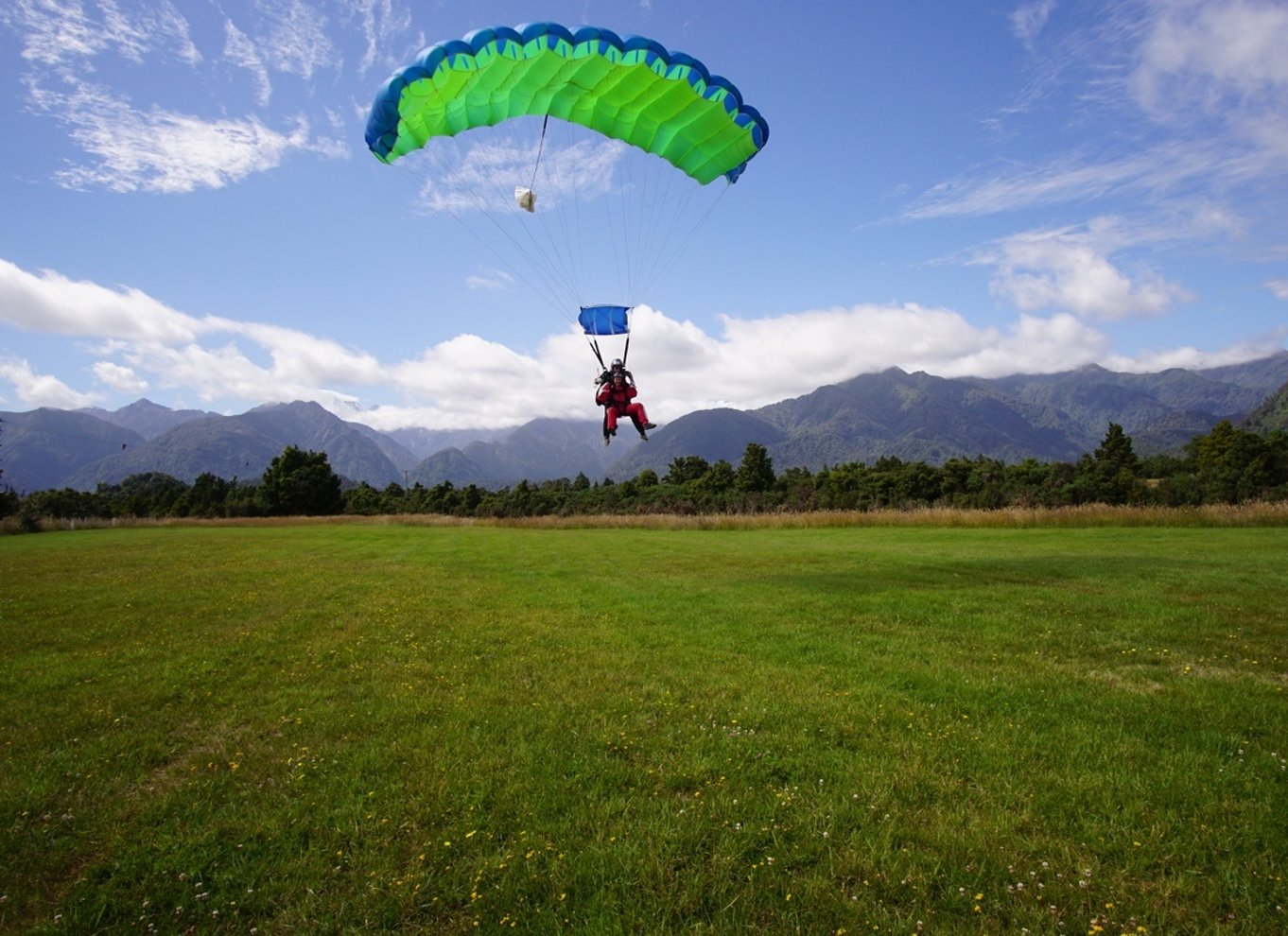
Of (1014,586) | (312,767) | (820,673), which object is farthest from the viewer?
(1014,586)

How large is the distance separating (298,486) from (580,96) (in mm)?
61413

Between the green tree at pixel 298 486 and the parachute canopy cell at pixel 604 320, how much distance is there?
5701 cm

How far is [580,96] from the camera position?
40.2ft

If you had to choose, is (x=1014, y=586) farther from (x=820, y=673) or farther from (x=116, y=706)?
(x=116, y=706)

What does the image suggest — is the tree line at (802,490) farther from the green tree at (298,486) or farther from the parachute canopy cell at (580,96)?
the parachute canopy cell at (580,96)

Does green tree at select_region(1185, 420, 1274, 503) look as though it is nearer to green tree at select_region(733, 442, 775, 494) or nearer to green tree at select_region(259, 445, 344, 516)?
green tree at select_region(733, 442, 775, 494)

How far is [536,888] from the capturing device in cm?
363

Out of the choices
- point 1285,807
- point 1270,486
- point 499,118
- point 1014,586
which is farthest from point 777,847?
point 1270,486

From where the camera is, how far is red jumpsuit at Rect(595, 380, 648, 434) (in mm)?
14656

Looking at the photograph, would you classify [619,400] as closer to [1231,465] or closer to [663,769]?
[663,769]

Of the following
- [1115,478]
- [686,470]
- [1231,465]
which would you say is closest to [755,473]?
[686,470]

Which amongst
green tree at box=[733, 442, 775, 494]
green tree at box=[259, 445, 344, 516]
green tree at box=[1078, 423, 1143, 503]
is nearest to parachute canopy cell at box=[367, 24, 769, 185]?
green tree at box=[1078, 423, 1143, 503]

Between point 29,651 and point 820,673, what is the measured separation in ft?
35.1

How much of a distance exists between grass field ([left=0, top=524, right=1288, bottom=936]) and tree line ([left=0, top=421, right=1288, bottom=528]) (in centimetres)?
2434
